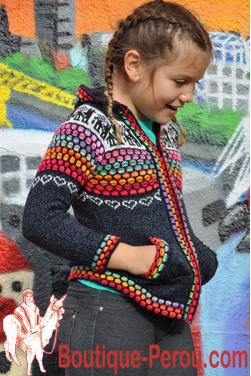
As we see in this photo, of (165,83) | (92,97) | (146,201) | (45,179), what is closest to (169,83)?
(165,83)

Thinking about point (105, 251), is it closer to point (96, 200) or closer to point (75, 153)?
point (96, 200)

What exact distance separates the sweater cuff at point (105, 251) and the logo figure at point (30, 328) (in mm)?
1034

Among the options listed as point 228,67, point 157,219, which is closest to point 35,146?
point 228,67

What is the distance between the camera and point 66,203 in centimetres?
192

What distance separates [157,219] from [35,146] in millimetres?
1080

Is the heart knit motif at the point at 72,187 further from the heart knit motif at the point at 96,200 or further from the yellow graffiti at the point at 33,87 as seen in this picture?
the yellow graffiti at the point at 33,87

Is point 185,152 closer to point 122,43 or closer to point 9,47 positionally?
A: point 9,47

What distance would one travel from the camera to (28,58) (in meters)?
2.92

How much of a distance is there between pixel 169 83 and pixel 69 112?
1045 millimetres

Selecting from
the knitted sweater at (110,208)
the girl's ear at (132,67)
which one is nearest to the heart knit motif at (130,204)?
the knitted sweater at (110,208)

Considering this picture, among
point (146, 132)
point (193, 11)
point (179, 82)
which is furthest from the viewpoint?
point (193, 11)

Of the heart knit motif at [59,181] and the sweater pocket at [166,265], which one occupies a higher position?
the heart knit motif at [59,181]

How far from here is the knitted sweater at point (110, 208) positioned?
1906 mm

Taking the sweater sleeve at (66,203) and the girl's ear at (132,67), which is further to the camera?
the girl's ear at (132,67)
